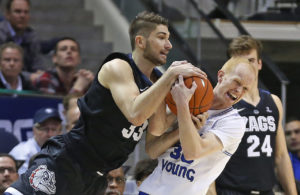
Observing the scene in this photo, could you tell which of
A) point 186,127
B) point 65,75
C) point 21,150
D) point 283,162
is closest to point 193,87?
point 186,127

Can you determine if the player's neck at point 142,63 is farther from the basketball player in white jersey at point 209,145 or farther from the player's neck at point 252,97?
the player's neck at point 252,97

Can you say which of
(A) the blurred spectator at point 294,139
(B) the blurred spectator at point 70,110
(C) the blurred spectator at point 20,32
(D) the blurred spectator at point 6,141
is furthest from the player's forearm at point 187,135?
(C) the blurred spectator at point 20,32

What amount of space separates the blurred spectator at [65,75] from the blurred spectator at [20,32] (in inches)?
21.7

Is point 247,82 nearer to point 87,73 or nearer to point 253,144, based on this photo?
point 253,144

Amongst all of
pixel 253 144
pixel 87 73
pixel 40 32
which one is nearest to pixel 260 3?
pixel 40 32

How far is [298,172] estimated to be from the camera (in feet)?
24.9

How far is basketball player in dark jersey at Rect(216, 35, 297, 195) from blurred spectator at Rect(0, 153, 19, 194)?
2.05 m

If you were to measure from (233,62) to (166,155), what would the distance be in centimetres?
81

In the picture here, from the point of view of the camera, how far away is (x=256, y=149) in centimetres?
578

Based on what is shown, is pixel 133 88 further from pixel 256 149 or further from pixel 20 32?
pixel 20 32

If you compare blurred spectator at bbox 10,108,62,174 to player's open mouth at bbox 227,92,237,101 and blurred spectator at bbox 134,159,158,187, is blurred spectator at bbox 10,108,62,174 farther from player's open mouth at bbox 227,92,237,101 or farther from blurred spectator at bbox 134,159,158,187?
player's open mouth at bbox 227,92,237,101

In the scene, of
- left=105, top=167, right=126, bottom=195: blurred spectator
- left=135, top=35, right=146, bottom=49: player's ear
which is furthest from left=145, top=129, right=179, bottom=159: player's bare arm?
left=105, top=167, right=126, bottom=195: blurred spectator

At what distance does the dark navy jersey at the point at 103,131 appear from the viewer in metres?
4.56

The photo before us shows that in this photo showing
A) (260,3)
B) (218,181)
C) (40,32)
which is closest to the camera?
(218,181)
